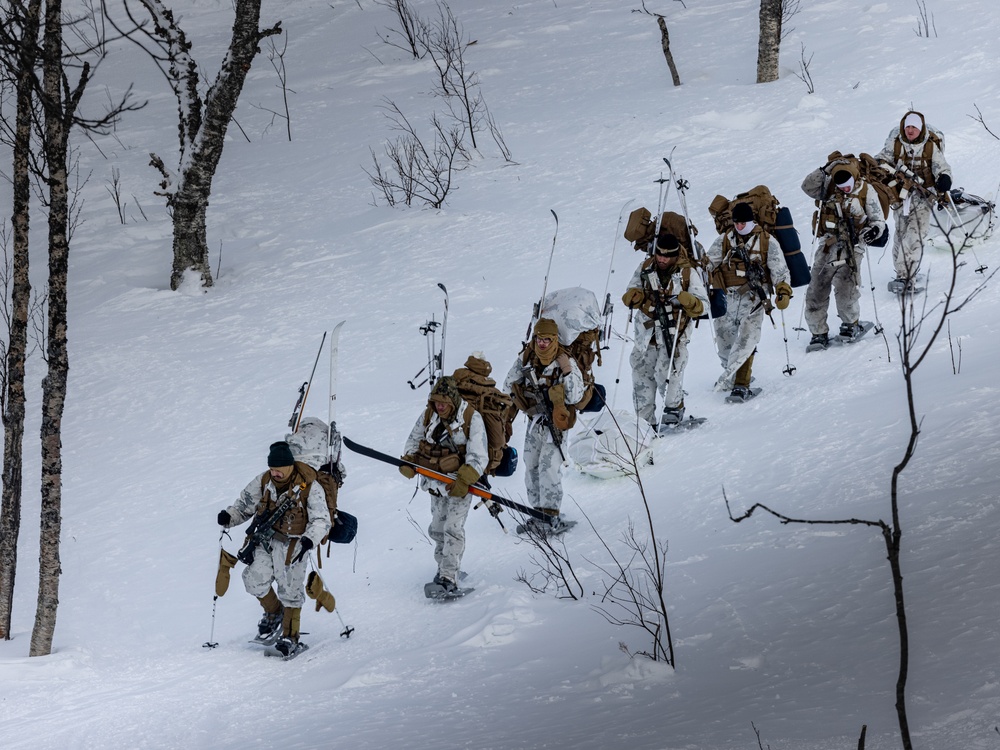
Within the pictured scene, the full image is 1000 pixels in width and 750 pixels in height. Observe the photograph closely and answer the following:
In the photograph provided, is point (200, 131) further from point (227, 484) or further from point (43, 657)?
point (43, 657)

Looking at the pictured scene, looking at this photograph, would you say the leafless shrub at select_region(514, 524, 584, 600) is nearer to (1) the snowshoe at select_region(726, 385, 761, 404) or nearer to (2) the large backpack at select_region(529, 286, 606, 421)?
(2) the large backpack at select_region(529, 286, 606, 421)

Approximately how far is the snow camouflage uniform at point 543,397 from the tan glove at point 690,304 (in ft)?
3.83

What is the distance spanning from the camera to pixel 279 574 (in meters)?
7.02

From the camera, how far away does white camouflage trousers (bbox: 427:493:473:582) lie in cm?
731

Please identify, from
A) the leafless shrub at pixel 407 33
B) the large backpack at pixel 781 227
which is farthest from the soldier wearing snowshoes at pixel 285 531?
the leafless shrub at pixel 407 33

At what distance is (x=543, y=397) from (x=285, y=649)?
254 cm

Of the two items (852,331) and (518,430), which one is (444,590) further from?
(852,331)

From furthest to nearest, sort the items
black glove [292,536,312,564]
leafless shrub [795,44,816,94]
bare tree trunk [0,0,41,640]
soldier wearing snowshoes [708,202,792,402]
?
1. leafless shrub [795,44,816,94]
2. soldier wearing snowshoes [708,202,792,402]
3. bare tree trunk [0,0,41,640]
4. black glove [292,536,312,564]

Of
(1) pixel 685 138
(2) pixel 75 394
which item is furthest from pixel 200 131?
(1) pixel 685 138

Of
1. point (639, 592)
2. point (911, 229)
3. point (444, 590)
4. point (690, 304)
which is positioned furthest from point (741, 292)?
point (639, 592)

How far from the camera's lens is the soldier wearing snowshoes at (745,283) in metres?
8.77

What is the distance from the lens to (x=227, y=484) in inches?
382

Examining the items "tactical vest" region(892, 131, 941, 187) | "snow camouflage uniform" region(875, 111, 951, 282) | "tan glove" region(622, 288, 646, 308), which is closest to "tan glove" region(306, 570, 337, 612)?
"tan glove" region(622, 288, 646, 308)

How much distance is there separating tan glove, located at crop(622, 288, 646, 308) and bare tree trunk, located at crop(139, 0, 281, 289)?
605cm
